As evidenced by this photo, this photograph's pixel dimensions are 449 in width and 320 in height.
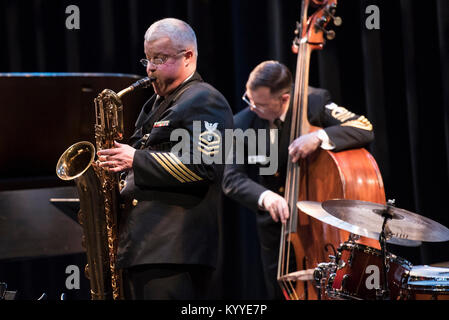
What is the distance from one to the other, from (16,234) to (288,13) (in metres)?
2.19

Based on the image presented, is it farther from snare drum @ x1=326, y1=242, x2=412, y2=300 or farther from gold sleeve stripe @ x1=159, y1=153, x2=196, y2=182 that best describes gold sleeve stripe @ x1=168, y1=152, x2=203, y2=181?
snare drum @ x1=326, y1=242, x2=412, y2=300

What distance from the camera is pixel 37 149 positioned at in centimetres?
380

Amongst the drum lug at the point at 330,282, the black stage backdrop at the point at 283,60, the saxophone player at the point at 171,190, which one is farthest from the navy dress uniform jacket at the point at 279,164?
the saxophone player at the point at 171,190

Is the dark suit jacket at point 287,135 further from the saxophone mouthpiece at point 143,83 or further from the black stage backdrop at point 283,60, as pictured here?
the saxophone mouthpiece at point 143,83

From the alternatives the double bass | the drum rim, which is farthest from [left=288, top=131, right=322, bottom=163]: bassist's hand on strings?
the drum rim

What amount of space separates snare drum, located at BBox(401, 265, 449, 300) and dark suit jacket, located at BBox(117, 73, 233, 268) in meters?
0.80

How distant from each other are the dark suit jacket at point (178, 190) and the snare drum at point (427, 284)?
2.64 feet

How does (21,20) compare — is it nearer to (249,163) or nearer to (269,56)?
(269,56)

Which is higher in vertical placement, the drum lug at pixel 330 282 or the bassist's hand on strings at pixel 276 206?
the bassist's hand on strings at pixel 276 206

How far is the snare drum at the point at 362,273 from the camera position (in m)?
2.62

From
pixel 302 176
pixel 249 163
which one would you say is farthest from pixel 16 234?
pixel 302 176

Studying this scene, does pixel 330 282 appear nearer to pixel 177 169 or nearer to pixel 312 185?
pixel 312 185

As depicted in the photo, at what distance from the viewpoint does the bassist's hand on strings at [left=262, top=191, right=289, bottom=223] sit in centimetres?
324

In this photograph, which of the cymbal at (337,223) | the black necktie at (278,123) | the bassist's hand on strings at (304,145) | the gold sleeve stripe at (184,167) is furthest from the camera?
the black necktie at (278,123)
